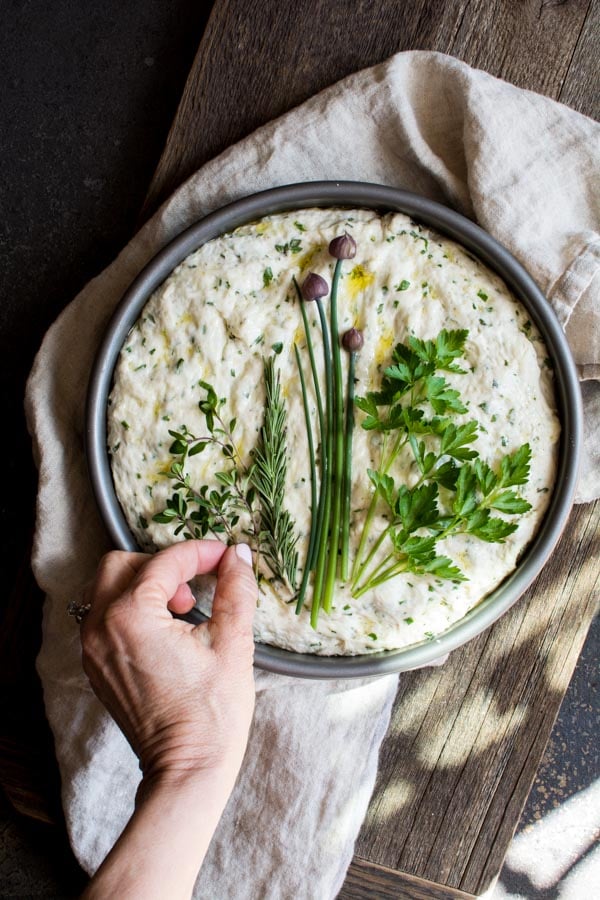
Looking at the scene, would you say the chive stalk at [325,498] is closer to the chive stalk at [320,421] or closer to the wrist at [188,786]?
the chive stalk at [320,421]

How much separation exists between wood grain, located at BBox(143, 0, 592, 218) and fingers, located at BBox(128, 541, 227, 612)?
0.66 meters

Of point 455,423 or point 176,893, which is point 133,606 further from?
point 455,423

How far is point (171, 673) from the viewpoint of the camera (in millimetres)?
1025

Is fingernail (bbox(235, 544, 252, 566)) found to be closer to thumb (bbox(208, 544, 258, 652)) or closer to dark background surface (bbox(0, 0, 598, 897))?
thumb (bbox(208, 544, 258, 652))

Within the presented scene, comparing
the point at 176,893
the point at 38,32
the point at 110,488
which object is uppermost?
the point at 38,32

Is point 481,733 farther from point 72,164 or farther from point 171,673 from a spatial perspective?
point 72,164

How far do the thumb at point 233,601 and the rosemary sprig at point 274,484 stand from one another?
0.16ft

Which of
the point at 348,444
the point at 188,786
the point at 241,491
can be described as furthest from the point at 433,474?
the point at 188,786

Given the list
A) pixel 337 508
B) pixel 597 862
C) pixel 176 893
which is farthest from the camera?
pixel 597 862

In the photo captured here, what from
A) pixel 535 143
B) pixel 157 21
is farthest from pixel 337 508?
pixel 157 21

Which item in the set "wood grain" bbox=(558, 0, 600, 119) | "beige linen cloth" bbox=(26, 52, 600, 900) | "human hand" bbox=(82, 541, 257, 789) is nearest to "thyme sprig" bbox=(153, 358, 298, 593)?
"human hand" bbox=(82, 541, 257, 789)

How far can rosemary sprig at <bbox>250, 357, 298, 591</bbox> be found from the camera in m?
1.18

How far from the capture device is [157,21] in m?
1.87

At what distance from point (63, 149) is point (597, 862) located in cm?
198
